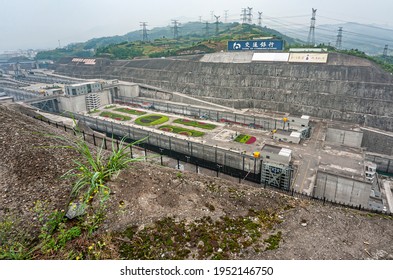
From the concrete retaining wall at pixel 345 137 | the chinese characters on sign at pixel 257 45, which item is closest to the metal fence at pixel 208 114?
the concrete retaining wall at pixel 345 137

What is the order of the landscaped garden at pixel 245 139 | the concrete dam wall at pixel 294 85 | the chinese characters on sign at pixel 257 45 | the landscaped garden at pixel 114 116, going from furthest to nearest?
1. the chinese characters on sign at pixel 257 45
2. the landscaped garden at pixel 114 116
3. the concrete dam wall at pixel 294 85
4. the landscaped garden at pixel 245 139

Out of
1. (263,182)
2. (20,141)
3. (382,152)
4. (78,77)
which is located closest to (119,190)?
(20,141)

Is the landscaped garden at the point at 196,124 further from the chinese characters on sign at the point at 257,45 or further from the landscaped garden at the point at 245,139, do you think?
the chinese characters on sign at the point at 257,45

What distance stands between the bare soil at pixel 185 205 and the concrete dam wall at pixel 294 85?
56128 millimetres

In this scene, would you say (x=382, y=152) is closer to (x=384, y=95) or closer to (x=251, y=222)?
(x=384, y=95)

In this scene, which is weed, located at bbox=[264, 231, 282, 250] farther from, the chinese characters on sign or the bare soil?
the chinese characters on sign

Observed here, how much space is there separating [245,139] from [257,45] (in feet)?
141

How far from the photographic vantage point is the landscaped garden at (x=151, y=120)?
219 ft

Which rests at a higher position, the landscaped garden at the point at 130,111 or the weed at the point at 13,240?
the weed at the point at 13,240

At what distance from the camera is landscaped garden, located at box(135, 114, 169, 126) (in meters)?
66.7

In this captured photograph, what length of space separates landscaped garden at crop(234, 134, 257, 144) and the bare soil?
38982mm

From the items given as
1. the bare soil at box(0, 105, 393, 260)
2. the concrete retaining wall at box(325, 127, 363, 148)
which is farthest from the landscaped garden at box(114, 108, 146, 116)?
the bare soil at box(0, 105, 393, 260)

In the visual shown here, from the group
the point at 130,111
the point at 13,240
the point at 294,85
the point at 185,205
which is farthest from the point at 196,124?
the point at 13,240

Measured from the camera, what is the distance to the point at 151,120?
227 ft
